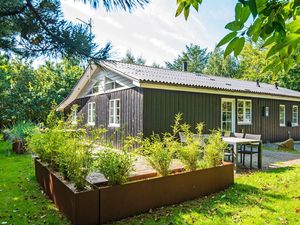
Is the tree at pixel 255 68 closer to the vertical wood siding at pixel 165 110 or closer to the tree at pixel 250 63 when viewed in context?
the tree at pixel 250 63

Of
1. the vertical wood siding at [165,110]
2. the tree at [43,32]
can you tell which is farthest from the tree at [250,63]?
the tree at [43,32]

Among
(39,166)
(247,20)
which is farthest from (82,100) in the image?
(247,20)

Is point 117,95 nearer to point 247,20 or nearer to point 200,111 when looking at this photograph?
point 200,111

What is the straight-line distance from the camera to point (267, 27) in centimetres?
102

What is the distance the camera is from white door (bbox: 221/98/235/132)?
466 inches

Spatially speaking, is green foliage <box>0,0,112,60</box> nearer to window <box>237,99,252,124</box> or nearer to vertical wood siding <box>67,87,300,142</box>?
vertical wood siding <box>67,87,300,142</box>

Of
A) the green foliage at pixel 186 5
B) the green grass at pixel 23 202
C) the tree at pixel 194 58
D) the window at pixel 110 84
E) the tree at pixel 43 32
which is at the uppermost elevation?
the tree at pixel 194 58

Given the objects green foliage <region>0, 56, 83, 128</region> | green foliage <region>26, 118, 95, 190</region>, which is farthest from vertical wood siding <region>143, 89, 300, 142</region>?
green foliage <region>0, 56, 83, 128</region>

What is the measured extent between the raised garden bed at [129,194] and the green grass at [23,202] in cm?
17

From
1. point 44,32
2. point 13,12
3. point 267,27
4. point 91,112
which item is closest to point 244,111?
point 91,112

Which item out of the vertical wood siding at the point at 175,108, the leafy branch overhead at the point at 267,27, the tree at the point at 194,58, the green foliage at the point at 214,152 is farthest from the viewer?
the tree at the point at 194,58

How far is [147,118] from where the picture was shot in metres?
9.20

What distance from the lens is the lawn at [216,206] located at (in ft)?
12.1

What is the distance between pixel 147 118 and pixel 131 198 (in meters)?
5.48
